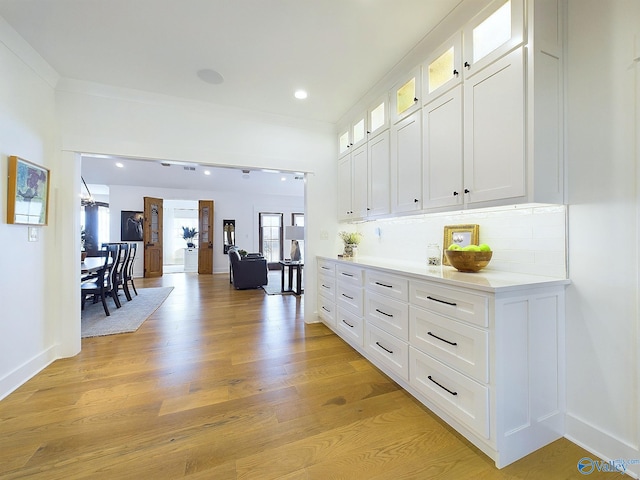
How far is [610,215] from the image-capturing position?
1.36m

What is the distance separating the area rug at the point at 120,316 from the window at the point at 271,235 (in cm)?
434

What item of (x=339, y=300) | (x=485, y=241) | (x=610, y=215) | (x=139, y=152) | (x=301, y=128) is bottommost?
(x=339, y=300)

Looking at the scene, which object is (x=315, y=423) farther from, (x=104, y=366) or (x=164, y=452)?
(x=104, y=366)

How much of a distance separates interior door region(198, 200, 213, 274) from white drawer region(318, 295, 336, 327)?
594 centimetres

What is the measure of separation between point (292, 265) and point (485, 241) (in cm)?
392

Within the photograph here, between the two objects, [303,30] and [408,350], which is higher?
[303,30]

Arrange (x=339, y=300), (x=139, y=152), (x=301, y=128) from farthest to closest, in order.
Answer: (x=301, y=128) < (x=339, y=300) < (x=139, y=152)

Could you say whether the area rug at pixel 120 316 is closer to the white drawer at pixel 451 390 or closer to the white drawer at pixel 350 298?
the white drawer at pixel 350 298

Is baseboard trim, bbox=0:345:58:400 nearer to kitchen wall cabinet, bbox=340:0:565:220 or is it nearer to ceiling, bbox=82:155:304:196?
kitchen wall cabinet, bbox=340:0:565:220

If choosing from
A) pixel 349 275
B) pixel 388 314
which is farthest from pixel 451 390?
pixel 349 275

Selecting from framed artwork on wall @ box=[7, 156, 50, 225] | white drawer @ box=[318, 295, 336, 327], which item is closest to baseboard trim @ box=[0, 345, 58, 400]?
framed artwork on wall @ box=[7, 156, 50, 225]

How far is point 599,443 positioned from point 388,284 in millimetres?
1393

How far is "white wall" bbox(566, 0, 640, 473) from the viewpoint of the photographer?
1.29 metres

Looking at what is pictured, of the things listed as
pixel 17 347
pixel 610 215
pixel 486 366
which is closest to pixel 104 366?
pixel 17 347
